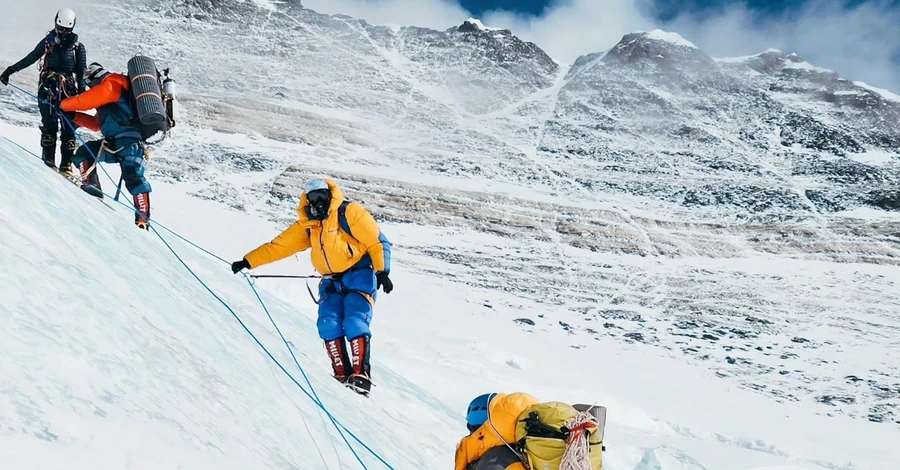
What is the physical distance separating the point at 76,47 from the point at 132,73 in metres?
1.69

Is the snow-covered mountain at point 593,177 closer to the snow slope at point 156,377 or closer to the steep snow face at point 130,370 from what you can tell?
the snow slope at point 156,377

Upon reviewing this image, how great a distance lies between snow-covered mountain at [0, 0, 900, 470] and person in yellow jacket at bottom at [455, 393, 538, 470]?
6387 millimetres

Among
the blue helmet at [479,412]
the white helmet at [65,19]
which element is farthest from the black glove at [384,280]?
the white helmet at [65,19]

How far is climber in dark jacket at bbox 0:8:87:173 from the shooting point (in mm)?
8414

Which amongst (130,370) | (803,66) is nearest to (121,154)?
(130,370)

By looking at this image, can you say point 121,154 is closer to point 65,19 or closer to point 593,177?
point 65,19

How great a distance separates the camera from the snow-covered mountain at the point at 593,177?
32406mm

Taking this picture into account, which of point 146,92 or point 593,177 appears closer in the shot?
point 146,92

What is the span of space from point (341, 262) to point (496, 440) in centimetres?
285

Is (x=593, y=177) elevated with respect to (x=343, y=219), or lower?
elevated

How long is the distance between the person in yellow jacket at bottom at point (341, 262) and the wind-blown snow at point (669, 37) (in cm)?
10508

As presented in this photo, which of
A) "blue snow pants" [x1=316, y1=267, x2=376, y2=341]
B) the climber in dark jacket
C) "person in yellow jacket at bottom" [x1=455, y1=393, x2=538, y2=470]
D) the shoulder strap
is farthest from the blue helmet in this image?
the climber in dark jacket

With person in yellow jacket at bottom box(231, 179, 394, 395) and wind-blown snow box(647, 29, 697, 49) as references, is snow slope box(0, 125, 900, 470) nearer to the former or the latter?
person in yellow jacket at bottom box(231, 179, 394, 395)

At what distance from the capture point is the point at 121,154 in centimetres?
793
